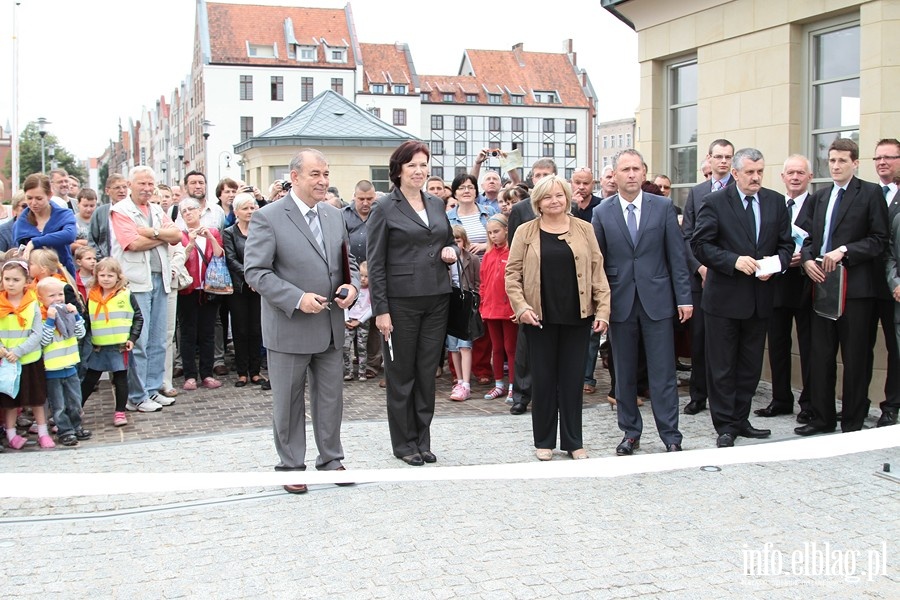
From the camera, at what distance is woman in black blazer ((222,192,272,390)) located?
9.91 meters

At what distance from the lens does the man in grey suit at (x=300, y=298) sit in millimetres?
5875

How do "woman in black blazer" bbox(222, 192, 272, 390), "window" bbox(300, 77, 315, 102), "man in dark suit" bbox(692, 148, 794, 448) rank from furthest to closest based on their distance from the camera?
1. "window" bbox(300, 77, 315, 102)
2. "woman in black blazer" bbox(222, 192, 272, 390)
3. "man in dark suit" bbox(692, 148, 794, 448)

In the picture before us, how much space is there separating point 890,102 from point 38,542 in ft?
24.9

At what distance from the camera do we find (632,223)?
274 inches

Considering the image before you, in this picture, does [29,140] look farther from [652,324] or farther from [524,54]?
[652,324]

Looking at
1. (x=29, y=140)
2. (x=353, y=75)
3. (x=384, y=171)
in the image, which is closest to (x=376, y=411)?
(x=384, y=171)

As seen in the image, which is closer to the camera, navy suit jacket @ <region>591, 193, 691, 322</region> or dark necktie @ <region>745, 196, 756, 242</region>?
navy suit jacket @ <region>591, 193, 691, 322</region>

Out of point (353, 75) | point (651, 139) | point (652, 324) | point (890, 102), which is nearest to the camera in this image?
point (652, 324)

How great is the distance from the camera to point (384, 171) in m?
21.7

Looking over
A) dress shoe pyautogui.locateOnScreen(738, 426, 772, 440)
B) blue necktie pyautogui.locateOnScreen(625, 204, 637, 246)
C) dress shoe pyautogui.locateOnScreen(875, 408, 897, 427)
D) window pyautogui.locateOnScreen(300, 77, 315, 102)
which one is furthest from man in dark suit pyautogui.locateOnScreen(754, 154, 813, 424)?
window pyautogui.locateOnScreen(300, 77, 315, 102)

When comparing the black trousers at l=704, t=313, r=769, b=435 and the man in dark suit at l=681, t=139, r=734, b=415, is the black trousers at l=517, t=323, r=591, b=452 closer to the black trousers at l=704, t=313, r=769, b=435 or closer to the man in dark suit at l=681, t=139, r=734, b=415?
the black trousers at l=704, t=313, r=769, b=435

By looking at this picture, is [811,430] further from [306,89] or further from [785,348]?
[306,89]

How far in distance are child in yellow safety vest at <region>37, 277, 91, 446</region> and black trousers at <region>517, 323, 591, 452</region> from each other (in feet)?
12.2

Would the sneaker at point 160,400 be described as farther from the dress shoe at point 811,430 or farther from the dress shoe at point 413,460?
the dress shoe at point 811,430
